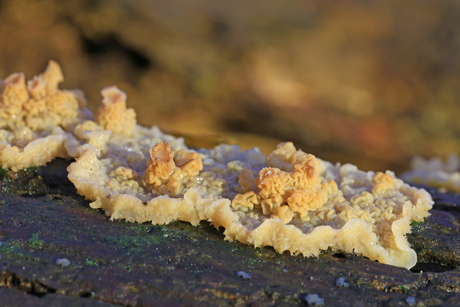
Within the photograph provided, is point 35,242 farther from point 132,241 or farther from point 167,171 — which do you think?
point 167,171

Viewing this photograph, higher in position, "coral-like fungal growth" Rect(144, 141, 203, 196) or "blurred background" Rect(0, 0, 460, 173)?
"blurred background" Rect(0, 0, 460, 173)

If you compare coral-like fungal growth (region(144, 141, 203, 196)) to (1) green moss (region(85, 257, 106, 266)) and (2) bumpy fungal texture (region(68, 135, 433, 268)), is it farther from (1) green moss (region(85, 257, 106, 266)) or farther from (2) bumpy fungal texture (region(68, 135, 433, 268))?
(1) green moss (region(85, 257, 106, 266))

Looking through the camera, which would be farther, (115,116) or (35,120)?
(115,116)

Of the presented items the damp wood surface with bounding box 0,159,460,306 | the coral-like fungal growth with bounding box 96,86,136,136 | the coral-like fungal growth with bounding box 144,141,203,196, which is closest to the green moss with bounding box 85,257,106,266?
the damp wood surface with bounding box 0,159,460,306

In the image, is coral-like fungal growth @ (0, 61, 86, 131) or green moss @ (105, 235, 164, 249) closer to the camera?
green moss @ (105, 235, 164, 249)

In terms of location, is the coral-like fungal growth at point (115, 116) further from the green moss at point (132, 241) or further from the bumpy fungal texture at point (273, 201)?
the green moss at point (132, 241)

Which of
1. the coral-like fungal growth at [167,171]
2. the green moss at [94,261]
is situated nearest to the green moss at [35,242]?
the green moss at [94,261]

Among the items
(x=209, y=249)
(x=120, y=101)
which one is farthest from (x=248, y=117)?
(x=209, y=249)

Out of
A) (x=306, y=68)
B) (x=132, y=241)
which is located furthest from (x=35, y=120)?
(x=306, y=68)
